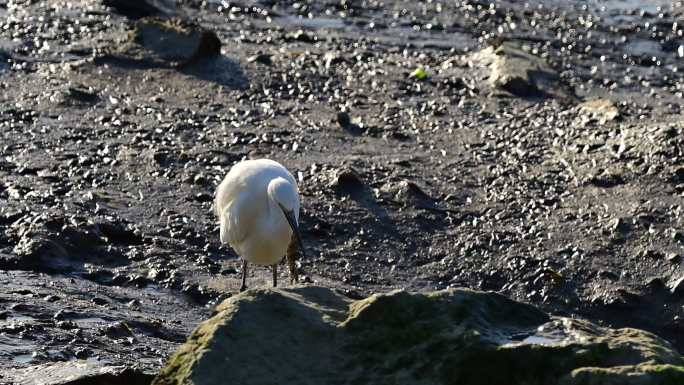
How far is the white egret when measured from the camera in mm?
7023

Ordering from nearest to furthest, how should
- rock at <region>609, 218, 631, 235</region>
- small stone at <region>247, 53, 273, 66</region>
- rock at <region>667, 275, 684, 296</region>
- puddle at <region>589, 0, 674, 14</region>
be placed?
rock at <region>667, 275, 684, 296</region> < rock at <region>609, 218, 631, 235</region> < small stone at <region>247, 53, 273, 66</region> < puddle at <region>589, 0, 674, 14</region>

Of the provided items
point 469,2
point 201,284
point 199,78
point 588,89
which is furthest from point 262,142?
point 469,2

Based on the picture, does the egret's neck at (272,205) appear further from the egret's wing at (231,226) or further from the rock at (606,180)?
the rock at (606,180)

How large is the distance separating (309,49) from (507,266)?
478 cm

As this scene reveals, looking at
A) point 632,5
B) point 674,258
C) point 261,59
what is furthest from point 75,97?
point 632,5

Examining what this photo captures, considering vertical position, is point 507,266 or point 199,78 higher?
point 199,78

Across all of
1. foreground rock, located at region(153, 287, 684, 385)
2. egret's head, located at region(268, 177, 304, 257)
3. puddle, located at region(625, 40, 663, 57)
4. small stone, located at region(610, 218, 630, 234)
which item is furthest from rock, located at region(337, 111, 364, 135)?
foreground rock, located at region(153, 287, 684, 385)

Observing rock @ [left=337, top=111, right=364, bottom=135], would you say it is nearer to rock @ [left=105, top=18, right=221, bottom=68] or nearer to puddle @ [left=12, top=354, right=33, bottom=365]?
rock @ [left=105, top=18, right=221, bottom=68]

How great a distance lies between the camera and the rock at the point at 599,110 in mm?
10227

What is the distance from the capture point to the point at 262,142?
9727 mm

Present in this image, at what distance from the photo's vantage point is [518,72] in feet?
36.8

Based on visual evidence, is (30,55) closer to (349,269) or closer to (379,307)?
(349,269)

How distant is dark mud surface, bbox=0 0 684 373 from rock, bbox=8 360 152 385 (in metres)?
0.27

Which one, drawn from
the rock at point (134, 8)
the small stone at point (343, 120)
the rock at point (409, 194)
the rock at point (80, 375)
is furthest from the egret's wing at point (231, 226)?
the rock at point (134, 8)
